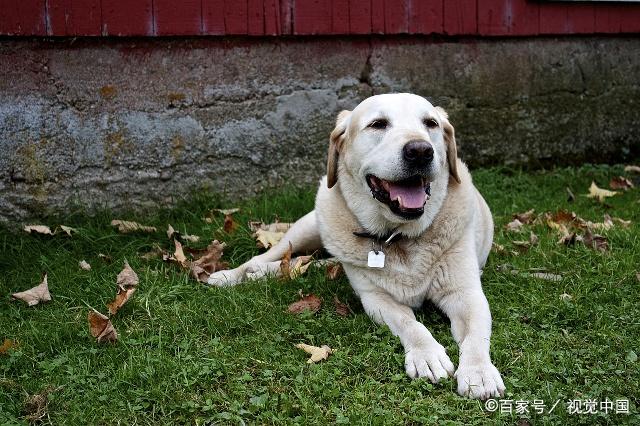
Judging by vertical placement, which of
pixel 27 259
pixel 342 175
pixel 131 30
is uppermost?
pixel 131 30

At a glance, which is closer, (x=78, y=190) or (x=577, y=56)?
(x=78, y=190)

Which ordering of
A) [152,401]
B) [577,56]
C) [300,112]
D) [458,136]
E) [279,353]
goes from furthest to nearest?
[577,56] < [458,136] < [300,112] < [279,353] < [152,401]

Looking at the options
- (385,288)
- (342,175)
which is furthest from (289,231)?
(385,288)

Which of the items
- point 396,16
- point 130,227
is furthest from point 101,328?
point 396,16

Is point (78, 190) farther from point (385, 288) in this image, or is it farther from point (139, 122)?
point (385, 288)

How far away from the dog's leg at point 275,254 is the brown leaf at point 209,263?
63 mm

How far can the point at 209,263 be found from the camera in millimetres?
4805

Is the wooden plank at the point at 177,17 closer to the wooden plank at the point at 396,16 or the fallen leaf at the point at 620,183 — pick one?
the wooden plank at the point at 396,16

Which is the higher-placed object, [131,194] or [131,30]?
[131,30]

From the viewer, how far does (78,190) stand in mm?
5539

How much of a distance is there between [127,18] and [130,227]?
1.53 metres

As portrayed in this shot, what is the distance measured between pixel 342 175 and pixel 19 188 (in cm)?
256

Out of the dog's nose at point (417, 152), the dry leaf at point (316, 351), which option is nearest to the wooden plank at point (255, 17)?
the dog's nose at point (417, 152)

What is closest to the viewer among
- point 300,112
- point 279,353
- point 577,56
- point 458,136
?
point 279,353
